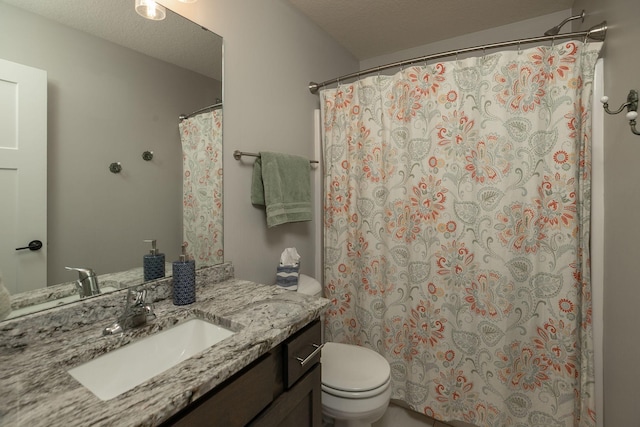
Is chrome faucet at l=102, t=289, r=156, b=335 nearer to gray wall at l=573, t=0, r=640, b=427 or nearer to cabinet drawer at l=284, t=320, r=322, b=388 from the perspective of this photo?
cabinet drawer at l=284, t=320, r=322, b=388

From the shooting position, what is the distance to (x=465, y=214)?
1.51 meters

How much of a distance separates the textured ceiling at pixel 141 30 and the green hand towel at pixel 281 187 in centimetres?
47

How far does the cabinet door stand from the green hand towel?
79 centimetres

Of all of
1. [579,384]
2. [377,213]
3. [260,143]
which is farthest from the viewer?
[377,213]

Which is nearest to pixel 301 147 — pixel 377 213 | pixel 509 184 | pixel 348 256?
pixel 377 213

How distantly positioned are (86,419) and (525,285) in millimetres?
1698

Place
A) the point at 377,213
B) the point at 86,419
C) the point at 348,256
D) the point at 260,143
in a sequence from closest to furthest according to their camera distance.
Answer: the point at 86,419 → the point at 260,143 → the point at 377,213 → the point at 348,256

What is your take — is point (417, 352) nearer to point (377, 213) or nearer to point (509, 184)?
point (377, 213)

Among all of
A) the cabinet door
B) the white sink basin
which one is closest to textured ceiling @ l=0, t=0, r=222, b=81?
the white sink basin

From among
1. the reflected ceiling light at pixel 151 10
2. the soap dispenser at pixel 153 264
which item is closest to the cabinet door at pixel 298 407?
the soap dispenser at pixel 153 264

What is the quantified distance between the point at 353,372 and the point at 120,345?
977mm

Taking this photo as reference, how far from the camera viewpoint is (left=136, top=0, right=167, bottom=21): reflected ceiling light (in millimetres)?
1040

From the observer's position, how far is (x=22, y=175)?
2.58ft

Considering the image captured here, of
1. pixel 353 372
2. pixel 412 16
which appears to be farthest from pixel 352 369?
pixel 412 16
